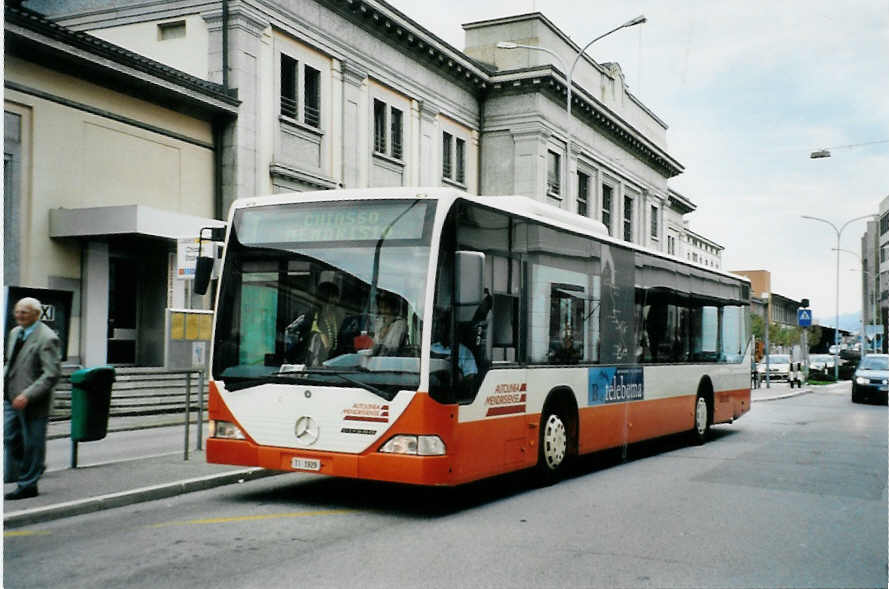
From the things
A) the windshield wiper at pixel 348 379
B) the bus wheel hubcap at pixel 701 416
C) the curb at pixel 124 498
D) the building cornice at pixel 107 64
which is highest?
the building cornice at pixel 107 64

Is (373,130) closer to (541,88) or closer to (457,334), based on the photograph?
(541,88)

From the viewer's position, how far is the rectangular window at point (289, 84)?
82.6 feet

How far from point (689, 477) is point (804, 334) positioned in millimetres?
38743

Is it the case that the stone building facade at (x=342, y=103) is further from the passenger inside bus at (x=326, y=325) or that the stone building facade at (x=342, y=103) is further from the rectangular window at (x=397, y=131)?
the passenger inside bus at (x=326, y=325)

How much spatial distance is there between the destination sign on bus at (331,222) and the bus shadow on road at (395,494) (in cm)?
248

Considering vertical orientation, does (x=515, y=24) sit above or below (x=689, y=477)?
above

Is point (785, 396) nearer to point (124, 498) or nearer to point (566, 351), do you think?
point (566, 351)

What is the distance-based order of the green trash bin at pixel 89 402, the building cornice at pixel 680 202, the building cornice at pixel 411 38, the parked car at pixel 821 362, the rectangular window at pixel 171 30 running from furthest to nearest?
the parked car at pixel 821 362
the building cornice at pixel 680 202
the building cornice at pixel 411 38
the rectangular window at pixel 171 30
the green trash bin at pixel 89 402

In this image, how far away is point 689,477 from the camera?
1188 centimetres

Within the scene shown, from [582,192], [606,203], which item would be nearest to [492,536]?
[582,192]

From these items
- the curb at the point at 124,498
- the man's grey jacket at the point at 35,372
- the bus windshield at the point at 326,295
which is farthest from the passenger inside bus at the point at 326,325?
the man's grey jacket at the point at 35,372

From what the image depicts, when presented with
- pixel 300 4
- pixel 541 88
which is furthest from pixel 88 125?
pixel 541 88

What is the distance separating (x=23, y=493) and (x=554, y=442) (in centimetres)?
539

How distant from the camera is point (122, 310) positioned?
67.6 ft
